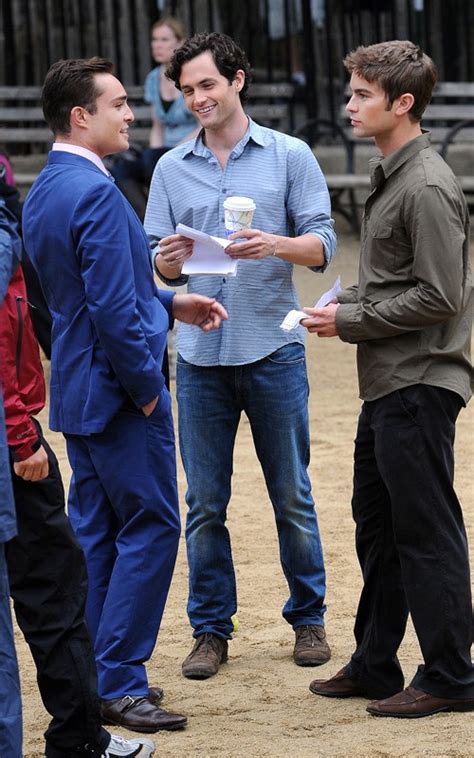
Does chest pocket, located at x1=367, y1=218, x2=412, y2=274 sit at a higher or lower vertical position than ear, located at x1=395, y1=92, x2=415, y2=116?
lower

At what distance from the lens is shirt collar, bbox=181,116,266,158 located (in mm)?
4719

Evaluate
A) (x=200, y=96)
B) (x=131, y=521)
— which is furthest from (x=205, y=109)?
(x=131, y=521)

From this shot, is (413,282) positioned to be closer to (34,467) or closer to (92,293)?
(92,293)

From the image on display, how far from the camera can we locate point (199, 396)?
4.77 m

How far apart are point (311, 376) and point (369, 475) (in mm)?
5714

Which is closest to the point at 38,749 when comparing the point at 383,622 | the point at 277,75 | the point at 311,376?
the point at 383,622

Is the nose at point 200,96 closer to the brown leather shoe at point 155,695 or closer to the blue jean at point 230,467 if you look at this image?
the blue jean at point 230,467

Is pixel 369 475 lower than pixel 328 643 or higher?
higher

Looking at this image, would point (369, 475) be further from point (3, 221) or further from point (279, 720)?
point (3, 221)

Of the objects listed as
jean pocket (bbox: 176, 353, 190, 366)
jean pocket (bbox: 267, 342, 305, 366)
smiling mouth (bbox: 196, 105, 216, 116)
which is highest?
smiling mouth (bbox: 196, 105, 216, 116)

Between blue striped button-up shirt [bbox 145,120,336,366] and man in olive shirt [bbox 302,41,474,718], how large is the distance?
21.2 inches

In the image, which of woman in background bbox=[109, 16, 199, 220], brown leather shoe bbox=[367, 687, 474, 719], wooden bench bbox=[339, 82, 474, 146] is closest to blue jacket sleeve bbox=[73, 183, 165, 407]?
brown leather shoe bbox=[367, 687, 474, 719]

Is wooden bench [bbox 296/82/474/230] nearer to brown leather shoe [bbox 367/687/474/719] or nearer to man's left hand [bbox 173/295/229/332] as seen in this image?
man's left hand [bbox 173/295/229/332]

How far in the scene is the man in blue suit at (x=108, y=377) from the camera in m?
3.99
